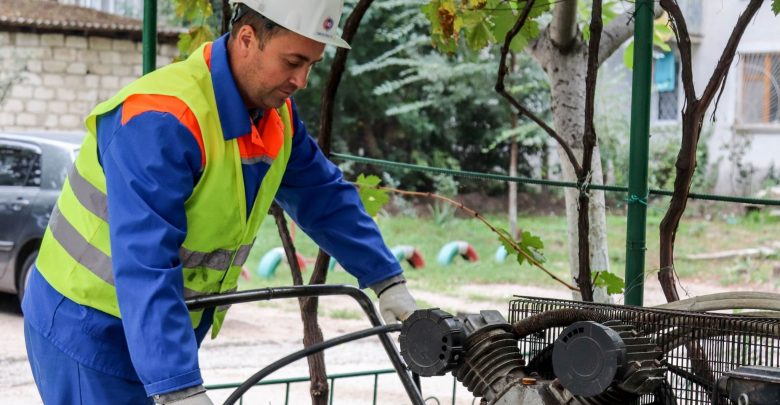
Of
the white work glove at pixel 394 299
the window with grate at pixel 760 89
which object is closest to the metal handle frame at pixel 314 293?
the white work glove at pixel 394 299

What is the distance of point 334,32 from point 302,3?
0.12 m

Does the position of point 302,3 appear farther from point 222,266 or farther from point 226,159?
point 222,266

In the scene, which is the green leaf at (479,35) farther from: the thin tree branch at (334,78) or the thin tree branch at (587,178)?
the thin tree branch at (587,178)

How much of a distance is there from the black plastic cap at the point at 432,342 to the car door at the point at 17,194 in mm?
7713

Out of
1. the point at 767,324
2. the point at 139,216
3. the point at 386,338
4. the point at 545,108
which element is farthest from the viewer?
the point at 545,108

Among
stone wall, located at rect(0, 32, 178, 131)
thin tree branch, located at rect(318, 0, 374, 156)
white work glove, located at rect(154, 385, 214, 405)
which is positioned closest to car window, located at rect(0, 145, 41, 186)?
thin tree branch, located at rect(318, 0, 374, 156)

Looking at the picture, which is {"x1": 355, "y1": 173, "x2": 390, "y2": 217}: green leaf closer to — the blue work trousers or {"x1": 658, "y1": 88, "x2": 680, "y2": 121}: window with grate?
the blue work trousers

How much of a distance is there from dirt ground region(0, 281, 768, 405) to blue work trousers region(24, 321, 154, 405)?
3.32 m

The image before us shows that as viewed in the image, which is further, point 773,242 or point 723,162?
point 723,162

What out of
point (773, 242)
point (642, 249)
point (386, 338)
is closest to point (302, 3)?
point (386, 338)

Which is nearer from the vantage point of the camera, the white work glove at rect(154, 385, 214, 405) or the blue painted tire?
the white work glove at rect(154, 385, 214, 405)

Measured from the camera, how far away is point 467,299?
11.2 m

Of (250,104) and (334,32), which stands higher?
(334,32)

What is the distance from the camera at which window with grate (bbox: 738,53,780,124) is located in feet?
66.0
